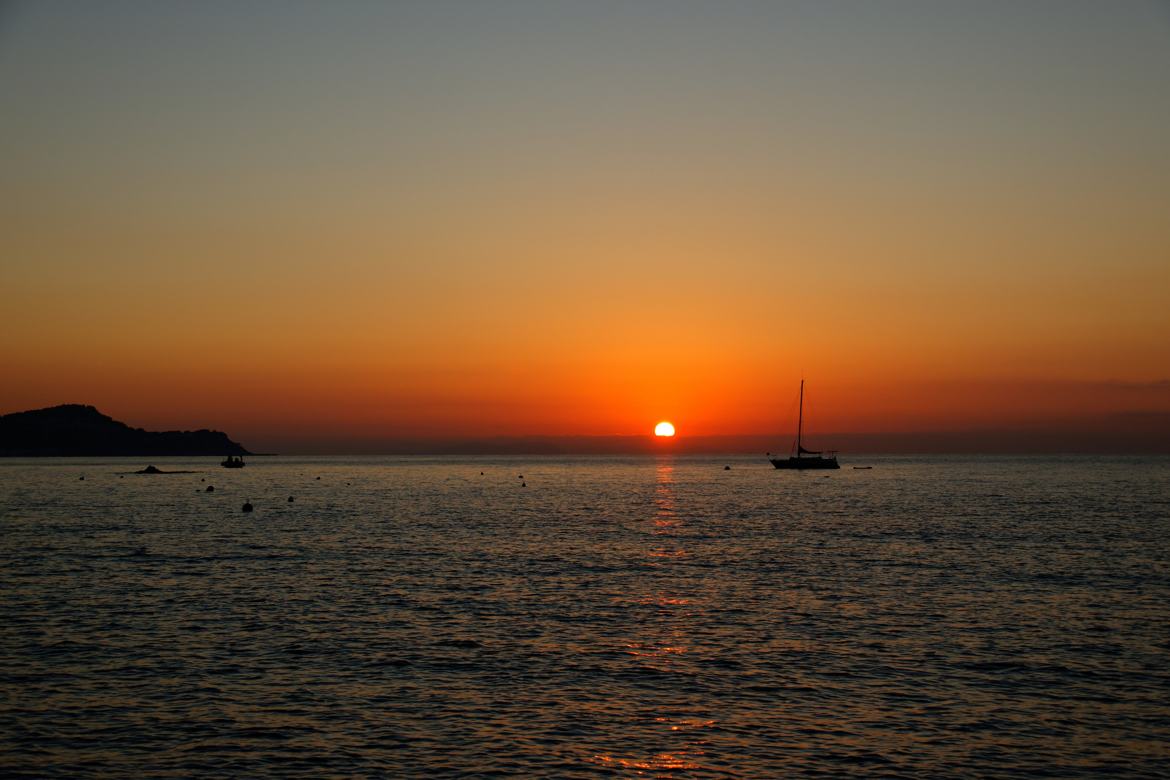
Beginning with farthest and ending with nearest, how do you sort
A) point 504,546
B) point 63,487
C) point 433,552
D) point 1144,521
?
1. point 63,487
2. point 1144,521
3. point 504,546
4. point 433,552

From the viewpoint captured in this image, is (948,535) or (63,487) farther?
(63,487)

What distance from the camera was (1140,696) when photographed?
2783 centimetres

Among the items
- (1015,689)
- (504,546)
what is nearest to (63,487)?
(504,546)

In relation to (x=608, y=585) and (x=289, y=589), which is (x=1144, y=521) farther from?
(x=289, y=589)

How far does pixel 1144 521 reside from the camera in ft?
304

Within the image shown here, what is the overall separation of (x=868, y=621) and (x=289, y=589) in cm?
2879

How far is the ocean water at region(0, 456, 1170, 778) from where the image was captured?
23031mm

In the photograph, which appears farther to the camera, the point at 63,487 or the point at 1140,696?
the point at 63,487

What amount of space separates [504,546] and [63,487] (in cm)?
13422

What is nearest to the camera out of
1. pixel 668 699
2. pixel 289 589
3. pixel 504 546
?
pixel 668 699

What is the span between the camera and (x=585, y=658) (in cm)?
3253

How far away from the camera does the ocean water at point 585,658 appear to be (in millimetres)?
23031

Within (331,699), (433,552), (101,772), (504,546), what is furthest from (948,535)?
(101,772)

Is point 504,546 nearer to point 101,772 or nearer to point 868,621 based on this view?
point 868,621
